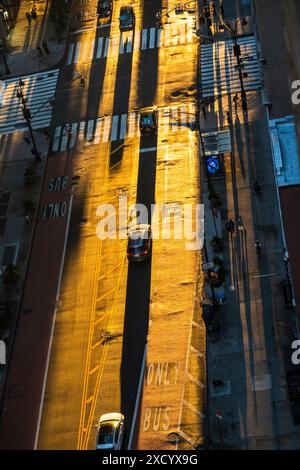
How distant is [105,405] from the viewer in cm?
8575

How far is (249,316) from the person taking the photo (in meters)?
89.7

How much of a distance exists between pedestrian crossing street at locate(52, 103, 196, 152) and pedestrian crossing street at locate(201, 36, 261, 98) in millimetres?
3791

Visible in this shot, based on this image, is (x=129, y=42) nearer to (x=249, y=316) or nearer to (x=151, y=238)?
(x=151, y=238)

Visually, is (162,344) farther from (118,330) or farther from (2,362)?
(2,362)

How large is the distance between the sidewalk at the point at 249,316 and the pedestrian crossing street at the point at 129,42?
21576 millimetres

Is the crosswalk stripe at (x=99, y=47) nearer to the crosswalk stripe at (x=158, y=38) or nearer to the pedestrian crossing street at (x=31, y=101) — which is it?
the pedestrian crossing street at (x=31, y=101)

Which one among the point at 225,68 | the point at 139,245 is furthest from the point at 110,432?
the point at 225,68

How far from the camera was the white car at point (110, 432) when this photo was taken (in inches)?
3194

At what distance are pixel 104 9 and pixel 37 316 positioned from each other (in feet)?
173

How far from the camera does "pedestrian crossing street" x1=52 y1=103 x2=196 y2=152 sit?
11306cm

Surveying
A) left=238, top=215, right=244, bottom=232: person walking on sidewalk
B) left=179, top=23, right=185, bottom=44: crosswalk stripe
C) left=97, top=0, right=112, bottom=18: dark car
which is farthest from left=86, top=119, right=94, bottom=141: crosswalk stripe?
left=97, top=0, right=112, bottom=18: dark car

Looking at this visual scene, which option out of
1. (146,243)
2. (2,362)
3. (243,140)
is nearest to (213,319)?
(146,243)

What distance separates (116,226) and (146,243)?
17.8 ft

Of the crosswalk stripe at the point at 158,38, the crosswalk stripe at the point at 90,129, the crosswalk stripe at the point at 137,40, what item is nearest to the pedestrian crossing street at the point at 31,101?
the crosswalk stripe at the point at 90,129
